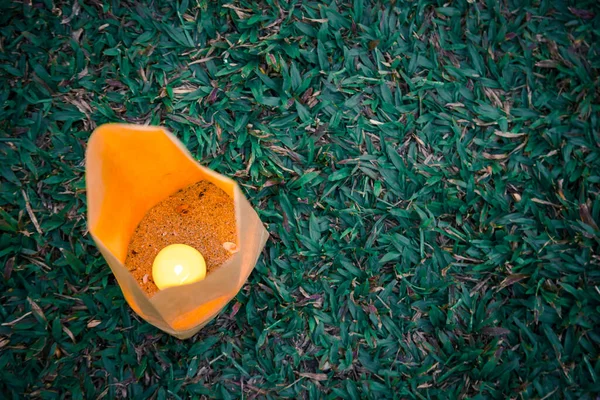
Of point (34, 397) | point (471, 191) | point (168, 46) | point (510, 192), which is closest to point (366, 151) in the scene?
point (471, 191)

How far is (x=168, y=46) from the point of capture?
1938 mm

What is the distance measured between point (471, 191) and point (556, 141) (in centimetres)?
36

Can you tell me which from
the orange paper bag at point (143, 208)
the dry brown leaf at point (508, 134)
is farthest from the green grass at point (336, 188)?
the orange paper bag at point (143, 208)

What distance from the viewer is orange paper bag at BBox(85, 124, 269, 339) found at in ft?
4.44

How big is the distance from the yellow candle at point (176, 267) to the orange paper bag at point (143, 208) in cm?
11

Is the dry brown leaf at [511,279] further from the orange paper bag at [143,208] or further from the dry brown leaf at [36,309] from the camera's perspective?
the dry brown leaf at [36,309]

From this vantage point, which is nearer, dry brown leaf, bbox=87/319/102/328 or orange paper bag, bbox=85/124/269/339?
orange paper bag, bbox=85/124/269/339

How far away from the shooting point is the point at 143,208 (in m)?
1.72

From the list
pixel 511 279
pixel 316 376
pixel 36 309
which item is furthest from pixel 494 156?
pixel 36 309

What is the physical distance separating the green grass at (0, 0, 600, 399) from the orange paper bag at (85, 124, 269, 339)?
0.26m

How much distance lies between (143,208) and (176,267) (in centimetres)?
27

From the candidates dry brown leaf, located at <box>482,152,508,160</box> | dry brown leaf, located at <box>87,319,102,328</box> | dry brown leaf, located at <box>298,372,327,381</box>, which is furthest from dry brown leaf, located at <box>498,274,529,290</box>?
dry brown leaf, located at <box>87,319,102,328</box>

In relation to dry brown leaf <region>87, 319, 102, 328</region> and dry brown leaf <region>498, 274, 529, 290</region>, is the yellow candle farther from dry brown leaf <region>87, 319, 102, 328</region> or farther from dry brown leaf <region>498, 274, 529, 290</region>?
dry brown leaf <region>498, 274, 529, 290</region>

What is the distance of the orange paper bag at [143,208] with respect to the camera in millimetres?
1354
